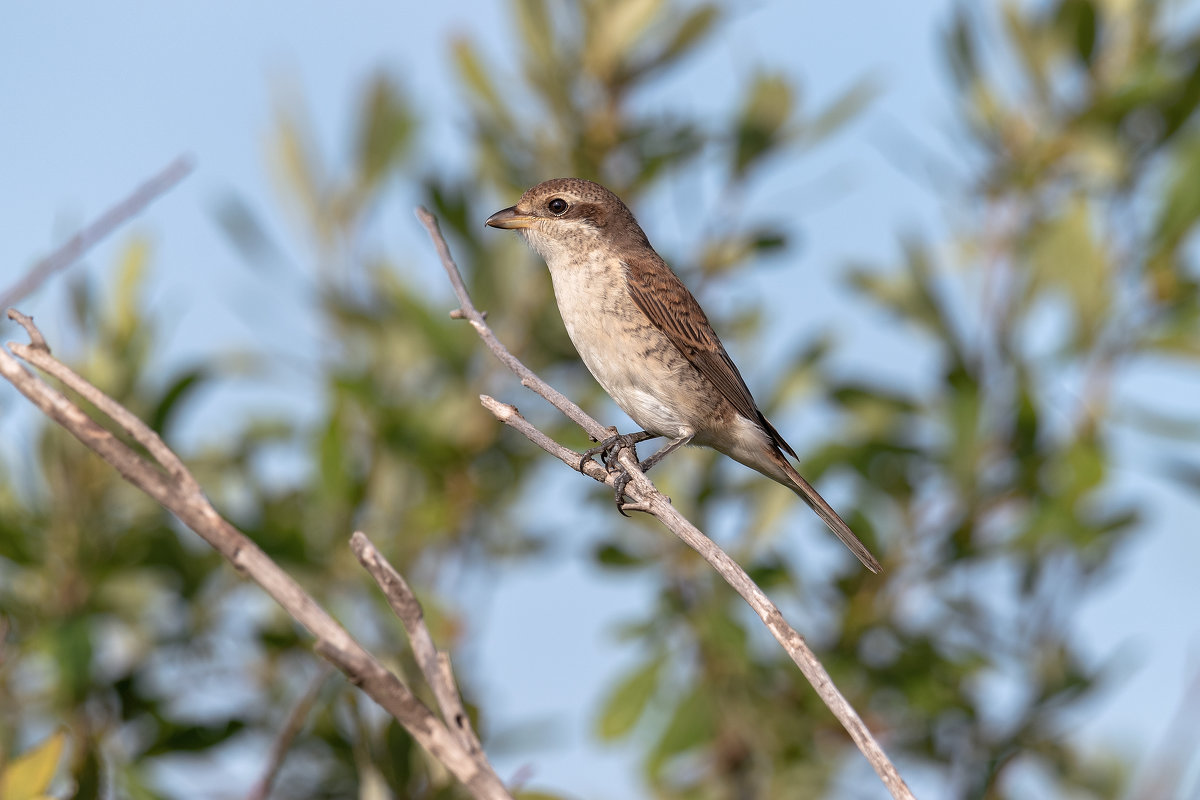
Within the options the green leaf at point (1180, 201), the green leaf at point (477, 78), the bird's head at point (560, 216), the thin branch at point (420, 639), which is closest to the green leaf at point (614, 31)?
the green leaf at point (477, 78)

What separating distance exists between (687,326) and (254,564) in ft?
9.83

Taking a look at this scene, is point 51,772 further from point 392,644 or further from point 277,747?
point 392,644

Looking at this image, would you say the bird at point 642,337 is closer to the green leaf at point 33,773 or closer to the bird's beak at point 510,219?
the bird's beak at point 510,219

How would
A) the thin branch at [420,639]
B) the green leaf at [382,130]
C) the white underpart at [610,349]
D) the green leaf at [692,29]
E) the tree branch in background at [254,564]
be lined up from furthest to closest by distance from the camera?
the green leaf at [382,130]
the green leaf at [692,29]
the white underpart at [610,349]
the thin branch at [420,639]
the tree branch in background at [254,564]

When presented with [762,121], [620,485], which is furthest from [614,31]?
[620,485]

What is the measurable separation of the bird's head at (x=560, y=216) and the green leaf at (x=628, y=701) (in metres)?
1.65

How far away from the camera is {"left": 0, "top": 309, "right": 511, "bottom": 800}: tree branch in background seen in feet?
5.40

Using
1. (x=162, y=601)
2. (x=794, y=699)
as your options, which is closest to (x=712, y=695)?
(x=794, y=699)

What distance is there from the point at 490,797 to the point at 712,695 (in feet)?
8.76

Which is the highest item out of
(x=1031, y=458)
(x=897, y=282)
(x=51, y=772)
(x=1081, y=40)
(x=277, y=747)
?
(x=1081, y=40)

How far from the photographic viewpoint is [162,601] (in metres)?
4.58

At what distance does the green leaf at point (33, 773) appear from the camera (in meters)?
1.90

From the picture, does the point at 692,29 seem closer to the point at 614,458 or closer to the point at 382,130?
the point at 382,130

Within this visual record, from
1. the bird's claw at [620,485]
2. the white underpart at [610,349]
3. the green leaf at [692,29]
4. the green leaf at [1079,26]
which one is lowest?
the bird's claw at [620,485]
